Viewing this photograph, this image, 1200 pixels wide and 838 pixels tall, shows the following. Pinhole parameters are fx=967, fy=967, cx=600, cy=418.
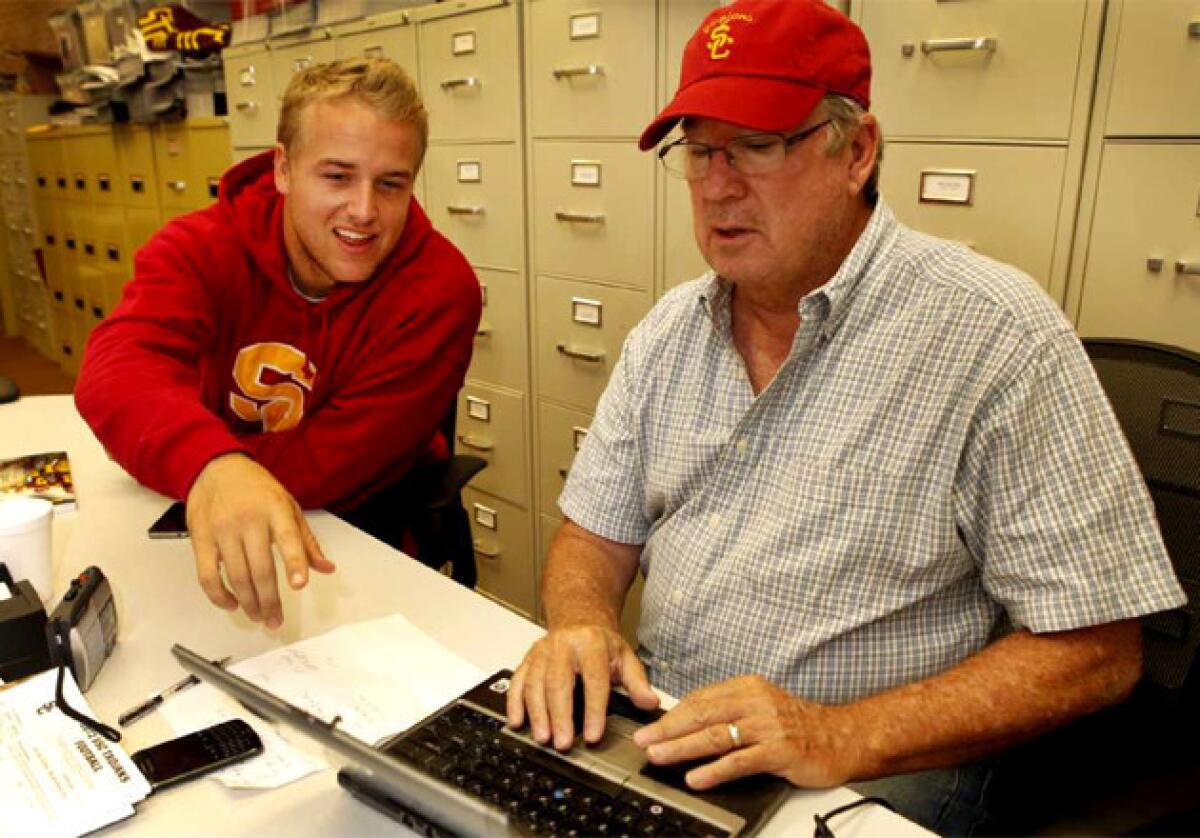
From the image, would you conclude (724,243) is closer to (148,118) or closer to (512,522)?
(512,522)

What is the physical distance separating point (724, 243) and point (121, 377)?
815mm

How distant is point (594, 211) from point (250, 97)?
1844 millimetres

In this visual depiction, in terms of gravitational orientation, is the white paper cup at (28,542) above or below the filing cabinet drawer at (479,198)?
below

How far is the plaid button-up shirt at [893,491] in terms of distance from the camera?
983 millimetres

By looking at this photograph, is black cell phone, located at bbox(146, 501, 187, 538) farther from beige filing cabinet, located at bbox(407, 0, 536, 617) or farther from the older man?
beige filing cabinet, located at bbox(407, 0, 536, 617)

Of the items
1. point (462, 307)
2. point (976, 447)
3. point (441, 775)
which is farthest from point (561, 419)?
point (441, 775)

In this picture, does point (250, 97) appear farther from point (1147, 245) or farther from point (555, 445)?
point (1147, 245)

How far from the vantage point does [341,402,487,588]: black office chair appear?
161 centimetres

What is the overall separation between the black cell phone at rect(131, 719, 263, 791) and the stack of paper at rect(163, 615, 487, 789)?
0.04ft

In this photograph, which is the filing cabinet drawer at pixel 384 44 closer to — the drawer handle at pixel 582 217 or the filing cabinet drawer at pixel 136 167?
the drawer handle at pixel 582 217

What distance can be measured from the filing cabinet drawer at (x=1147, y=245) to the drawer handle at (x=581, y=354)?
1.16m

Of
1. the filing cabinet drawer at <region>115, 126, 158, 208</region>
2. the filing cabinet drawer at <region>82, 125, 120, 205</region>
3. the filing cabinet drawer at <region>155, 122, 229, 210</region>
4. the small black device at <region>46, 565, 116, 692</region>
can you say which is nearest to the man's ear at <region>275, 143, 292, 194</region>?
the small black device at <region>46, 565, 116, 692</region>

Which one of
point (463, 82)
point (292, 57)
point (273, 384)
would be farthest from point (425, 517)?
point (292, 57)

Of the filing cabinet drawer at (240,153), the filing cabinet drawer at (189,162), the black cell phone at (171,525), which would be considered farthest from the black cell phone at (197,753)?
the filing cabinet drawer at (189,162)
